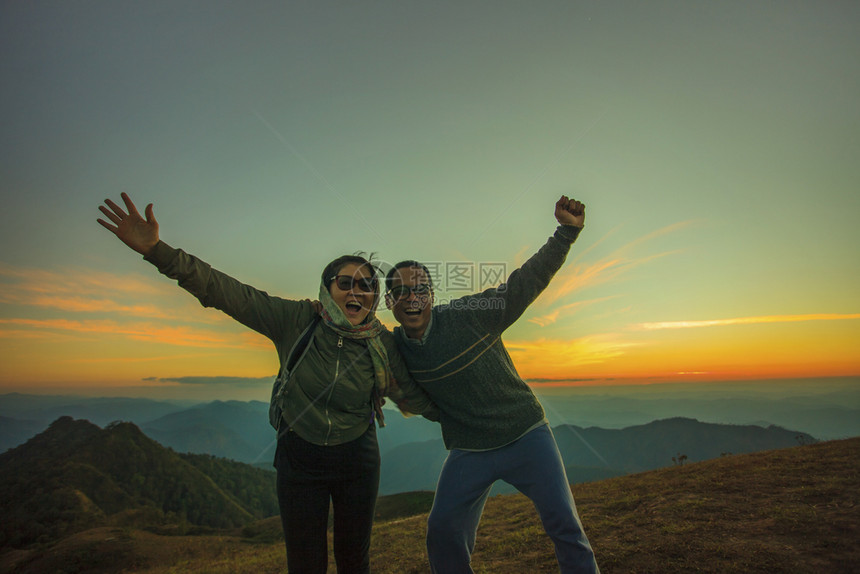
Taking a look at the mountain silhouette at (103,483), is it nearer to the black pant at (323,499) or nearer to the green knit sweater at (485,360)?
the black pant at (323,499)

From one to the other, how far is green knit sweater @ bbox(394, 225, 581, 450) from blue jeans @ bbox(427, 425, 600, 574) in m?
0.13

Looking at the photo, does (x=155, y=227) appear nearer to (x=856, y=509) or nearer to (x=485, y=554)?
(x=485, y=554)

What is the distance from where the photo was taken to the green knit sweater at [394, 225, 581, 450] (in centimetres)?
384

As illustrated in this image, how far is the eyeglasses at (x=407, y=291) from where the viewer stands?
3982 mm

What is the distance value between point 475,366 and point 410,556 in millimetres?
7501

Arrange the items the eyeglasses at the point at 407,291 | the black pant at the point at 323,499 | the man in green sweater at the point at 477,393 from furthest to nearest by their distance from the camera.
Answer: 1. the eyeglasses at the point at 407,291
2. the man in green sweater at the point at 477,393
3. the black pant at the point at 323,499

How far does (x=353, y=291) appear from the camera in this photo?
3795mm

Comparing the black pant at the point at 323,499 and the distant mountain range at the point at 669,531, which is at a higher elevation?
the black pant at the point at 323,499

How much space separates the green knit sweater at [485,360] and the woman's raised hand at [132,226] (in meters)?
2.36

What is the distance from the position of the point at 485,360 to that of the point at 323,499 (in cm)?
186

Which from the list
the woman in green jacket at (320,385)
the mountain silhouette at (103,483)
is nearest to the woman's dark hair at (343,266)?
the woman in green jacket at (320,385)

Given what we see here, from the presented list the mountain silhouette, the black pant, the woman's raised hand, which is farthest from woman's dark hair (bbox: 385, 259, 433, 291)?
the mountain silhouette

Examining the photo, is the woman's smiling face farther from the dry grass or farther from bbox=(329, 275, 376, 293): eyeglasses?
the dry grass

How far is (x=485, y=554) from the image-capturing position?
7.90 m
